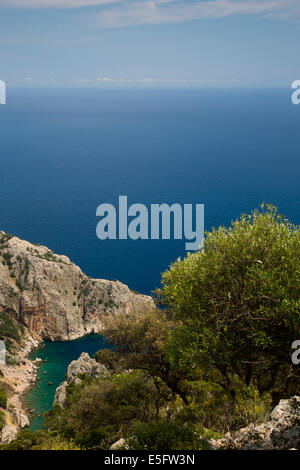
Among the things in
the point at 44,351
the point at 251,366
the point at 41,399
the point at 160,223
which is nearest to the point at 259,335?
the point at 251,366

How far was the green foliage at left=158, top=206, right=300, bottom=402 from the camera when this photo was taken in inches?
548

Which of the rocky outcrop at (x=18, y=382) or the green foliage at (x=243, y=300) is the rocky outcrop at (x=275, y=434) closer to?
the green foliage at (x=243, y=300)

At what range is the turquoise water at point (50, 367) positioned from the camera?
183 ft

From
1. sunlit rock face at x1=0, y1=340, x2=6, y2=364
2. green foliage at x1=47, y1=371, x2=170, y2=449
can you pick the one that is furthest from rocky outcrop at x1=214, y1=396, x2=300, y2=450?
sunlit rock face at x1=0, y1=340, x2=6, y2=364

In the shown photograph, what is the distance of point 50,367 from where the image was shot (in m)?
71.8

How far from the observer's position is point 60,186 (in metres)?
195

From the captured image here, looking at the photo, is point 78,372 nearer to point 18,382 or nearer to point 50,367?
point 18,382

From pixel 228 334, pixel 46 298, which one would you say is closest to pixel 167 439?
pixel 228 334

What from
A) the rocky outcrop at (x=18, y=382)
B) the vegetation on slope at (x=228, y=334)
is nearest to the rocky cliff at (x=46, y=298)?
the rocky outcrop at (x=18, y=382)

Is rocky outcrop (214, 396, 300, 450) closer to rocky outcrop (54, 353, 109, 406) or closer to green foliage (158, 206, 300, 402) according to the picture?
green foliage (158, 206, 300, 402)

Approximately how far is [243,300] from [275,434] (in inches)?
175

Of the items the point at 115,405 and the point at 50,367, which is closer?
the point at 115,405

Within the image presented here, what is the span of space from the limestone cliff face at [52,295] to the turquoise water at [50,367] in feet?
8.65

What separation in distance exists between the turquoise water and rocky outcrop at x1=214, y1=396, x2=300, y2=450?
35.5 meters
